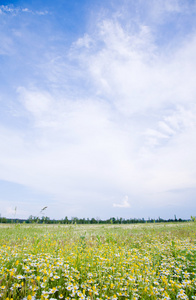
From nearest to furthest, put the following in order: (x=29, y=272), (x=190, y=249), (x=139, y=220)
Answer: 1. (x=29, y=272)
2. (x=190, y=249)
3. (x=139, y=220)

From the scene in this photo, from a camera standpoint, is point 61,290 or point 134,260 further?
point 134,260

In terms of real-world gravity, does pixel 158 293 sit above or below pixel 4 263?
below

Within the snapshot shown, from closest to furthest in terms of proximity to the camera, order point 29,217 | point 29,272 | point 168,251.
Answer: point 29,272, point 168,251, point 29,217

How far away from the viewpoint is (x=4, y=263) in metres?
4.78

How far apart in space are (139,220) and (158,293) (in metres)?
94.4

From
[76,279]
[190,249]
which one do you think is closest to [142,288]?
[76,279]

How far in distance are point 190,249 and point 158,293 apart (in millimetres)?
4461

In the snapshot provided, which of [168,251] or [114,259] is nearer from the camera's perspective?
[114,259]

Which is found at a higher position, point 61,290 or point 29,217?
point 29,217

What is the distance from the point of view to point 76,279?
4551mm

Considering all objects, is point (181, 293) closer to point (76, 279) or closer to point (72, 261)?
point (76, 279)

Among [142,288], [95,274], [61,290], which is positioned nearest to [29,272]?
[61,290]

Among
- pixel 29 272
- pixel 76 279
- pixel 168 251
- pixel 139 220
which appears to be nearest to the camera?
pixel 29 272

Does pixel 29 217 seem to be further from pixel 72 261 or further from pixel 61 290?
pixel 61 290
